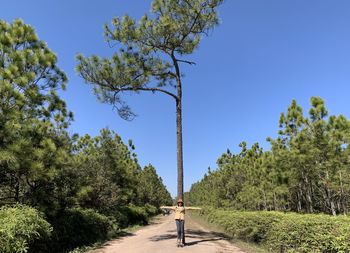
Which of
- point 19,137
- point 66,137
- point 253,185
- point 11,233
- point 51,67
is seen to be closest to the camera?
point 11,233

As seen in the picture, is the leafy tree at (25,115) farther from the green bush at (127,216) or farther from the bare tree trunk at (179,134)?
the green bush at (127,216)

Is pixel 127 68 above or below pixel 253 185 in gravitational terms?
above

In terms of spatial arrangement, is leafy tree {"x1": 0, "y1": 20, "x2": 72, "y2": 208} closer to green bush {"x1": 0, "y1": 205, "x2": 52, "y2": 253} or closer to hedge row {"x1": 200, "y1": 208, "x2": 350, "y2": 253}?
green bush {"x1": 0, "y1": 205, "x2": 52, "y2": 253}

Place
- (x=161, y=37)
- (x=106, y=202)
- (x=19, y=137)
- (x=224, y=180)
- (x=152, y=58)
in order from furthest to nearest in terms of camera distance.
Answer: (x=224, y=180) < (x=106, y=202) < (x=152, y=58) < (x=161, y=37) < (x=19, y=137)

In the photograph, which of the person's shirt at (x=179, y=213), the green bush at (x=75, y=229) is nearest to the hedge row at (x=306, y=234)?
the person's shirt at (x=179, y=213)

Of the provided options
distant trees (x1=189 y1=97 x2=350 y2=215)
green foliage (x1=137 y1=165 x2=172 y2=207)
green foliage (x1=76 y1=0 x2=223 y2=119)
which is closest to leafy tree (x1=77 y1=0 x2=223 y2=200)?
green foliage (x1=76 y1=0 x2=223 y2=119)

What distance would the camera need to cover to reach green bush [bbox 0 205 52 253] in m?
6.86

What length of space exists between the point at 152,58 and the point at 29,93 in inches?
252

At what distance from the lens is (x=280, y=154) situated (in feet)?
75.6

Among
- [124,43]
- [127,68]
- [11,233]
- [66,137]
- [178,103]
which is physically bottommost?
[11,233]

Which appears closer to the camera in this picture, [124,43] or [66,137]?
[66,137]

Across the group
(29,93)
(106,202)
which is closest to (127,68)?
(29,93)

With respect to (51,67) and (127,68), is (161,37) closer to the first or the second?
(127,68)

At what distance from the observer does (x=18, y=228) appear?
751 centimetres
